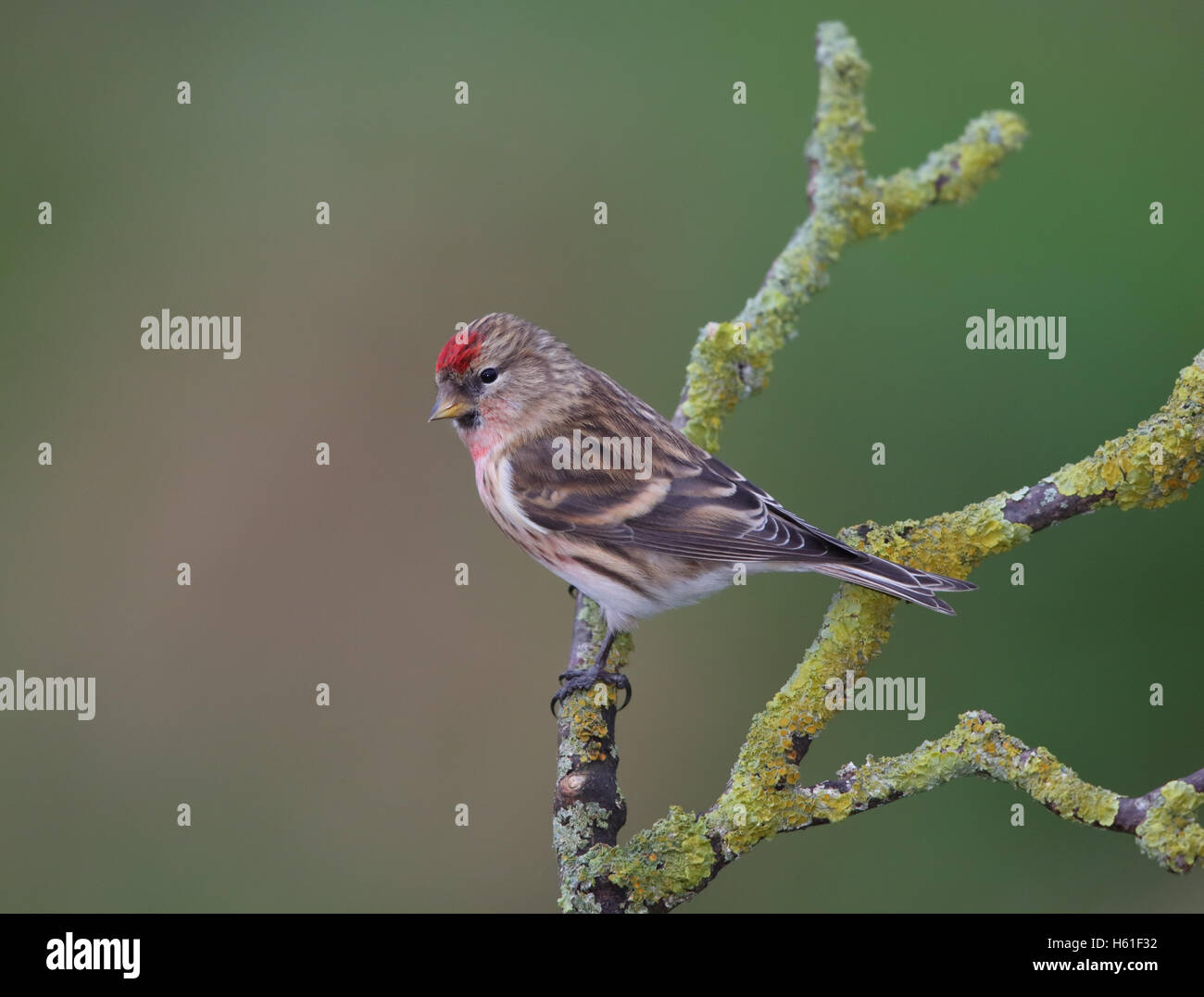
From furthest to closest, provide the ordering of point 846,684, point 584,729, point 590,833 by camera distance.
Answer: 1. point 584,729
2. point 846,684
3. point 590,833

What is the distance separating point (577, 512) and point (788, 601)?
2.12 metres

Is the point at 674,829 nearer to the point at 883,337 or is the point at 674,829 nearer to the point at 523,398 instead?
the point at 523,398

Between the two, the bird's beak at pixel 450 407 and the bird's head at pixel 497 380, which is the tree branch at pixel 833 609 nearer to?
the bird's head at pixel 497 380

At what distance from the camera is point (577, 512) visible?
4.13 meters

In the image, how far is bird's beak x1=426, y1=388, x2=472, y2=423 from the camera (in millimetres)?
4293

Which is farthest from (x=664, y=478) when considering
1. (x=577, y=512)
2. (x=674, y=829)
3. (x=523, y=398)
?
(x=674, y=829)

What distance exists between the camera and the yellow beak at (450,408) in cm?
429

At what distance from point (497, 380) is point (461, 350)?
170mm

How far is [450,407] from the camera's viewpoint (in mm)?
4301
